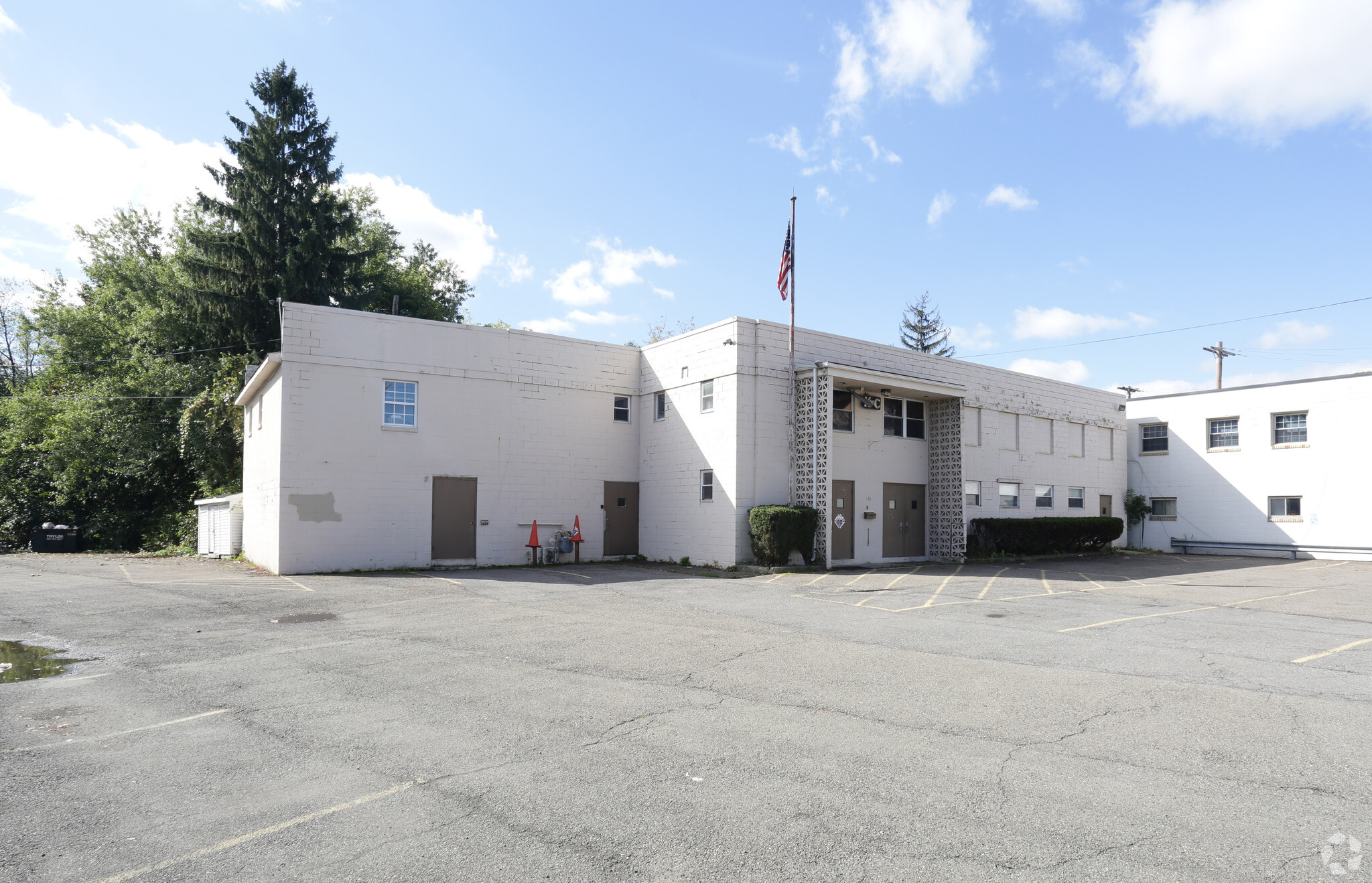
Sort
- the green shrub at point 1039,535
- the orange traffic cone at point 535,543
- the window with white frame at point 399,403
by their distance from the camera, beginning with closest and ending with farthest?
1. the window with white frame at point 399,403
2. the orange traffic cone at point 535,543
3. the green shrub at point 1039,535

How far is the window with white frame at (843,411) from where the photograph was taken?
73.5 ft

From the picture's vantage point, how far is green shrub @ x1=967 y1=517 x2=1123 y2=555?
2502cm

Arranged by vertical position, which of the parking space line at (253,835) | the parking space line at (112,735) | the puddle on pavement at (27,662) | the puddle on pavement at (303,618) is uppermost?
the parking space line at (253,835)

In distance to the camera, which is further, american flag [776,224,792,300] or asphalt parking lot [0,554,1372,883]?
american flag [776,224,792,300]

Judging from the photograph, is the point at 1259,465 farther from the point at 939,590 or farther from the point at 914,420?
the point at 939,590

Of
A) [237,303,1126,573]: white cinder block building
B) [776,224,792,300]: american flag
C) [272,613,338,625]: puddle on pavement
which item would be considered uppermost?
[776,224,792,300]: american flag

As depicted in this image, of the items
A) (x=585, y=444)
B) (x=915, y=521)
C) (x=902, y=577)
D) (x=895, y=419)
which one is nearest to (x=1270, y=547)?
(x=915, y=521)

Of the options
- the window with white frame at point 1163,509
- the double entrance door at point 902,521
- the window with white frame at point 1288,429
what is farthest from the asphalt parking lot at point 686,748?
the window with white frame at point 1163,509

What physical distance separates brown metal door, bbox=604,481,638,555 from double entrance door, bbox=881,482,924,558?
7.39m

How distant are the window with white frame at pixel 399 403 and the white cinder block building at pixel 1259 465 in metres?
28.8

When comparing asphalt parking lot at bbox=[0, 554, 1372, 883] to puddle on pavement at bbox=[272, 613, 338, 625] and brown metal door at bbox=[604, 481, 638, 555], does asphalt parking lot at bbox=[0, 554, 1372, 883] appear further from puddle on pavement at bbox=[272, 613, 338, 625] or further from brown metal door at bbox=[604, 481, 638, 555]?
brown metal door at bbox=[604, 481, 638, 555]

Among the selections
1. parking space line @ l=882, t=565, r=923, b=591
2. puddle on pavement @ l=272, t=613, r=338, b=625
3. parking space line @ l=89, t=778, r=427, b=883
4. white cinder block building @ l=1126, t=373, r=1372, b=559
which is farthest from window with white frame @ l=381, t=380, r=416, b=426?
white cinder block building @ l=1126, t=373, r=1372, b=559

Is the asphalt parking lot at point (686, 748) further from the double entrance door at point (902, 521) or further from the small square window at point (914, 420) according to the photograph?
the small square window at point (914, 420)

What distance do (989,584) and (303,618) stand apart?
44.9ft
